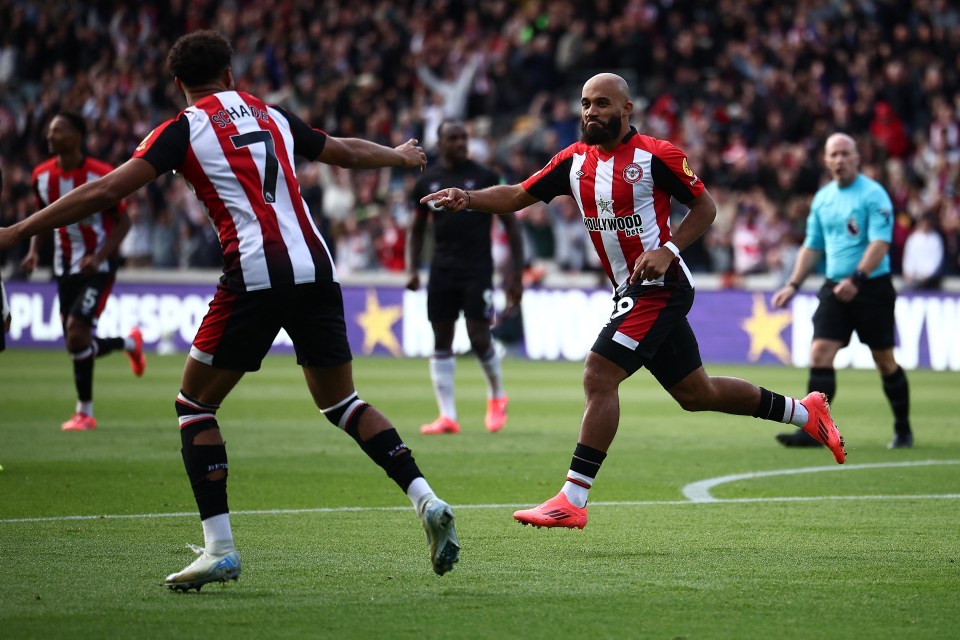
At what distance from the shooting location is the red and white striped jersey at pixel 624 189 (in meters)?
7.15

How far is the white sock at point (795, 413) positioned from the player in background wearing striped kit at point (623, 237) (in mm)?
594

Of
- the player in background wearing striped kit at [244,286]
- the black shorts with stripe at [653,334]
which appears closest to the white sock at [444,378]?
the black shorts with stripe at [653,334]

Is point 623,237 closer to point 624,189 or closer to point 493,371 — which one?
point 624,189

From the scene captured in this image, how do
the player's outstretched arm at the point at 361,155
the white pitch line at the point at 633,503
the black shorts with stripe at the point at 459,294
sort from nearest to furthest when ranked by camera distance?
the player's outstretched arm at the point at 361,155 < the white pitch line at the point at 633,503 < the black shorts with stripe at the point at 459,294

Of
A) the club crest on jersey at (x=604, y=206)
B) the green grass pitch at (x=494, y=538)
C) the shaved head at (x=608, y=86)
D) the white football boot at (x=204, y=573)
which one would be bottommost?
the green grass pitch at (x=494, y=538)

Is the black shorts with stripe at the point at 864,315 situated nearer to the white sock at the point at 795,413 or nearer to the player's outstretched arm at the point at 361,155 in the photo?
the white sock at the point at 795,413

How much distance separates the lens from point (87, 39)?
31953mm

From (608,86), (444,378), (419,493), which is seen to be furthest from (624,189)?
(444,378)

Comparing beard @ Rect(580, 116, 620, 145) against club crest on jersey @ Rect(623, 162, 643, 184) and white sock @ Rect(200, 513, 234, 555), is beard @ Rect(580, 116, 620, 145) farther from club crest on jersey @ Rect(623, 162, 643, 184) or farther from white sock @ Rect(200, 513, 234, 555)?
white sock @ Rect(200, 513, 234, 555)

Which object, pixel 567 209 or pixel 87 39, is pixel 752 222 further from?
pixel 87 39

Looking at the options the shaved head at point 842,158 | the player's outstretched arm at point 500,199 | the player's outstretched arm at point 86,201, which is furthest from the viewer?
the shaved head at point 842,158

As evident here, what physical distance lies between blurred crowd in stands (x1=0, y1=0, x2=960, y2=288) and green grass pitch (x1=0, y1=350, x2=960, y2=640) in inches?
417

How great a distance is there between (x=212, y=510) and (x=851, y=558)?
9.30 feet

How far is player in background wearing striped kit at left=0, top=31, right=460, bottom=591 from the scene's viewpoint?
5.88 metres
